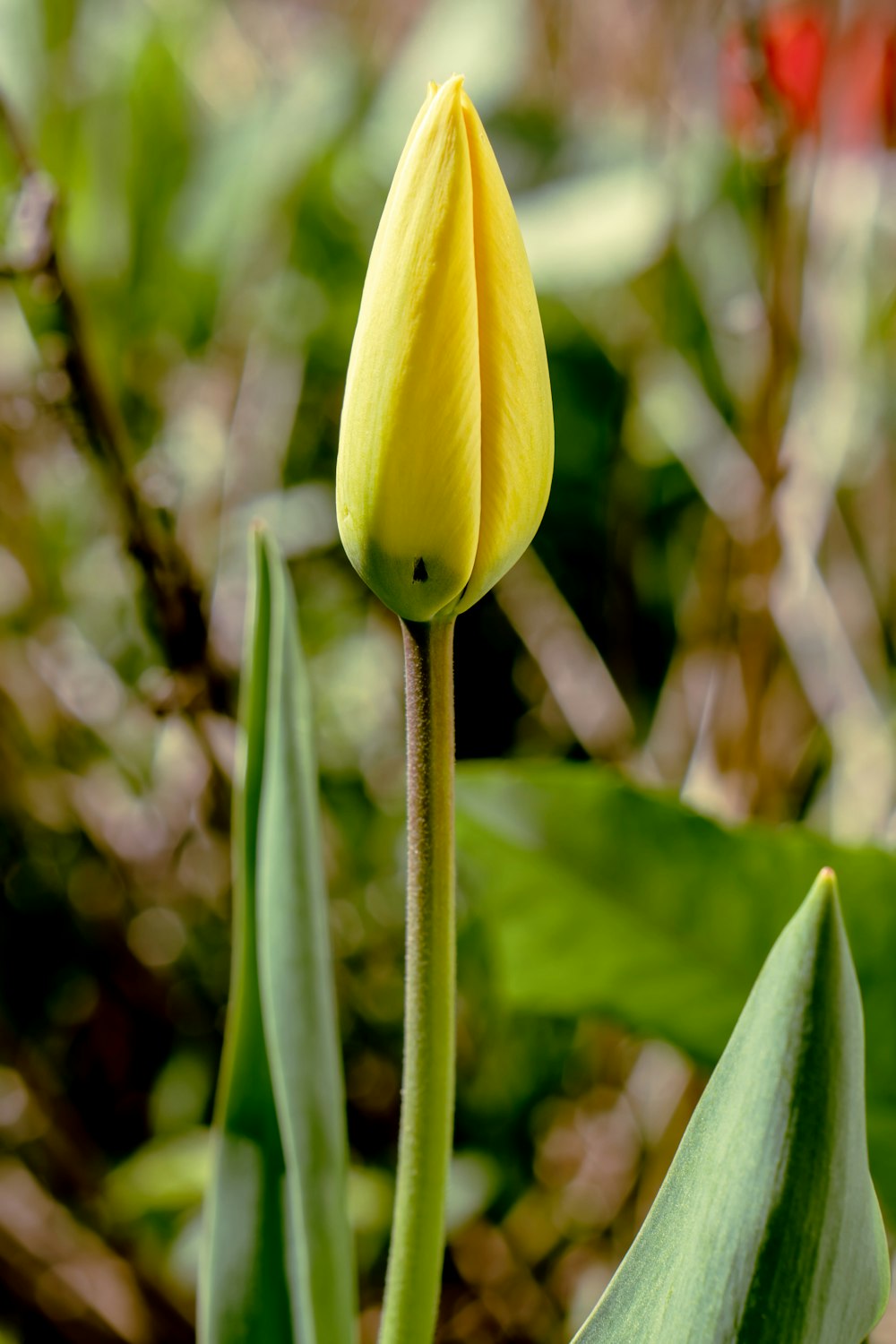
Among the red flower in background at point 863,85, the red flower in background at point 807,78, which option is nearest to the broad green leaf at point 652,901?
the red flower in background at point 807,78

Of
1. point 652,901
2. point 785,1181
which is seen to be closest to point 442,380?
point 785,1181

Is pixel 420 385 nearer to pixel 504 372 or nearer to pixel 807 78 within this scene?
pixel 504 372

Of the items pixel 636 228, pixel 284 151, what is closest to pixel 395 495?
pixel 636 228

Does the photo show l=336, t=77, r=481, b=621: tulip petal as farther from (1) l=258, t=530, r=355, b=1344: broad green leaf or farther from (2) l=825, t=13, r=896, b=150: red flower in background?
(2) l=825, t=13, r=896, b=150: red flower in background

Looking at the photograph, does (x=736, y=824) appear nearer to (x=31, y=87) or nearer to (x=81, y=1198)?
(x=81, y=1198)

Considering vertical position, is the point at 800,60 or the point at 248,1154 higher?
the point at 800,60

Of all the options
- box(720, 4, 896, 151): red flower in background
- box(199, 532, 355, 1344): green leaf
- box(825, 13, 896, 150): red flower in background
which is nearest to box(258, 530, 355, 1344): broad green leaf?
box(199, 532, 355, 1344): green leaf
